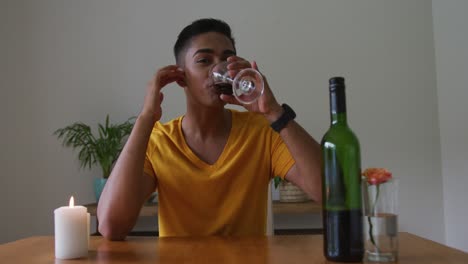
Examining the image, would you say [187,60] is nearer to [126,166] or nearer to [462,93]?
→ [126,166]

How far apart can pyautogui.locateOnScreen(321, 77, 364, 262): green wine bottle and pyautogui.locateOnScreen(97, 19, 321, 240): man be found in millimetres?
365

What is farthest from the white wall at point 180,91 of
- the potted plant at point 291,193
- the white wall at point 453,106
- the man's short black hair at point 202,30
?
the man's short black hair at point 202,30

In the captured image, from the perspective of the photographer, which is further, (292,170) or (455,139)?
(455,139)

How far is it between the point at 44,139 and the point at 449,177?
2426 mm

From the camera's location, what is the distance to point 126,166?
985mm

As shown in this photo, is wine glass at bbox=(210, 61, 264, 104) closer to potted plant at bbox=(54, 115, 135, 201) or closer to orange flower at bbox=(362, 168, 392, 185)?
orange flower at bbox=(362, 168, 392, 185)

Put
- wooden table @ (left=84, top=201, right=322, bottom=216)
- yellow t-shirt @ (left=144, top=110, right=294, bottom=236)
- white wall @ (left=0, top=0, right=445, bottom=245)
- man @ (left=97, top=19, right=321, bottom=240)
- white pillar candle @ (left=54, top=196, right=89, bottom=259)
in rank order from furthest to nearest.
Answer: white wall @ (left=0, top=0, right=445, bottom=245)
wooden table @ (left=84, top=201, right=322, bottom=216)
yellow t-shirt @ (left=144, top=110, right=294, bottom=236)
man @ (left=97, top=19, right=321, bottom=240)
white pillar candle @ (left=54, top=196, right=89, bottom=259)

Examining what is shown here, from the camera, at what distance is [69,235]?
0.68 m

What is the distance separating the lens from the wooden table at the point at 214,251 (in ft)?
2.06

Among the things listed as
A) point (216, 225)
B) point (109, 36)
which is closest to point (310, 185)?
point (216, 225)

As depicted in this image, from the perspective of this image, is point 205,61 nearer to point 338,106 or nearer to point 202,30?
point 202,30

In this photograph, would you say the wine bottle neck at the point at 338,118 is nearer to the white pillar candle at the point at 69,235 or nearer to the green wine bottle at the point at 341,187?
the green wine bottle at the point at 341,187

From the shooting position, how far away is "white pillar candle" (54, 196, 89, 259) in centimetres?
68

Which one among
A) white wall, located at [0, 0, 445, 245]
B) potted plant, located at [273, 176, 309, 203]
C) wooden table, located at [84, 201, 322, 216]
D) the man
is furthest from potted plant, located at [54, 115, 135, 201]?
the man
